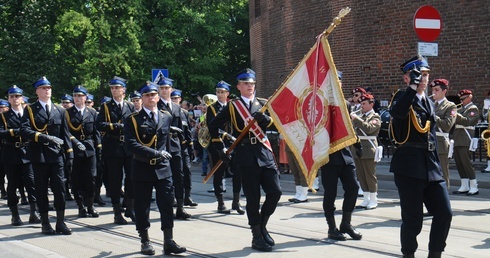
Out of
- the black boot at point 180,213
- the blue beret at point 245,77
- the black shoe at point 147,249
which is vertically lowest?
the black shoe at point 147,249

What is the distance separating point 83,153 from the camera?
39.5 ft

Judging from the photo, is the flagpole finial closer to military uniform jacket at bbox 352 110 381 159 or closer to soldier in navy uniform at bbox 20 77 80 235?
military uniform jacket at bbox 352 110 381 159

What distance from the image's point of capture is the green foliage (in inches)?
1342

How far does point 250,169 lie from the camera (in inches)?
345

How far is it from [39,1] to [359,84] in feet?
69.1

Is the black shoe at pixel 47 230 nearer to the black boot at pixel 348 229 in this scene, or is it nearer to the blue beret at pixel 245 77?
the blue beret at pixel 245 77

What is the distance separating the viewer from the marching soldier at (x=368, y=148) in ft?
38.8

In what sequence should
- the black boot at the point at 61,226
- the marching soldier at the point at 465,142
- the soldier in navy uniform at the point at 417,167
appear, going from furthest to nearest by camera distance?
1. the marching soldier at the point at 465,142
2. the black boot at the point at 61,226
3. the soldier in navy uniform at the point at 417,167

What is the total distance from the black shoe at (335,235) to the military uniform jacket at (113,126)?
3.73 metres

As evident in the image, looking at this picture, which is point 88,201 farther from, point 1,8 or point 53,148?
point 1,8

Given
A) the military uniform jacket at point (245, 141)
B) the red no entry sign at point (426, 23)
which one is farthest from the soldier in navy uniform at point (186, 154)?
the red no entry sign at point (426, 23)

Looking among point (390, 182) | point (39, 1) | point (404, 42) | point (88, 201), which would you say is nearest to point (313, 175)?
point (88, 201)

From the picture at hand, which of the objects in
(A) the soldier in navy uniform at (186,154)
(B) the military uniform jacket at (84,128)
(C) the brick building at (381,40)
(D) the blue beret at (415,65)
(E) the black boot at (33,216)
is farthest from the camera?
(C) the brick building at (381,40)

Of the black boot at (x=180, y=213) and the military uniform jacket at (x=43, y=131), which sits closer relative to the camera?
the military uniform jacket at (x=43, y=131)
